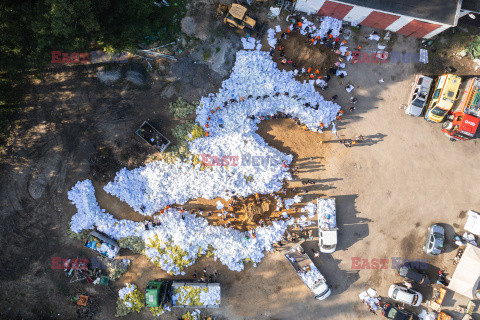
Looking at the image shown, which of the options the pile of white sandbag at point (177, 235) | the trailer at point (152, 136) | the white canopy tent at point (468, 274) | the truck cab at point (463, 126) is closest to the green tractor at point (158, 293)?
the pile of white sandbag at point (177, 235)

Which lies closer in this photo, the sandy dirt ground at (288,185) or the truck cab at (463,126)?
the truck cab at (463,126)

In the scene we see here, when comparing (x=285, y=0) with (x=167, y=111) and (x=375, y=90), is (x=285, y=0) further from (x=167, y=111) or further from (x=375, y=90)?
(x=167, y=111)

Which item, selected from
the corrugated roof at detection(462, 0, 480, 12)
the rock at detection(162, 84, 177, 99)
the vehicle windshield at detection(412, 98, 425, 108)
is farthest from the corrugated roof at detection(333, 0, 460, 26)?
the rock at detection(162, 84, 177, 99)

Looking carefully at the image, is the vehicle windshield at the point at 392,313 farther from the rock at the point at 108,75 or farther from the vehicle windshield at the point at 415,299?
the rock at the point at 108,75

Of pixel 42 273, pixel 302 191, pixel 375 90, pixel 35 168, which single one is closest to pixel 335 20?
pixel 375 90

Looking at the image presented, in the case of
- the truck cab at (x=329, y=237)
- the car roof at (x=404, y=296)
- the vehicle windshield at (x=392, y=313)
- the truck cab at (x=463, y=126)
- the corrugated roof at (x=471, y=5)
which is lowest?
the vehicle windshield at (x=392, y=313)

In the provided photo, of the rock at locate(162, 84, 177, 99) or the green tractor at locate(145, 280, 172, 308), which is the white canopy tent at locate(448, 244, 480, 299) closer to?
the green tractor at locate(145, 280, 172, 308)
